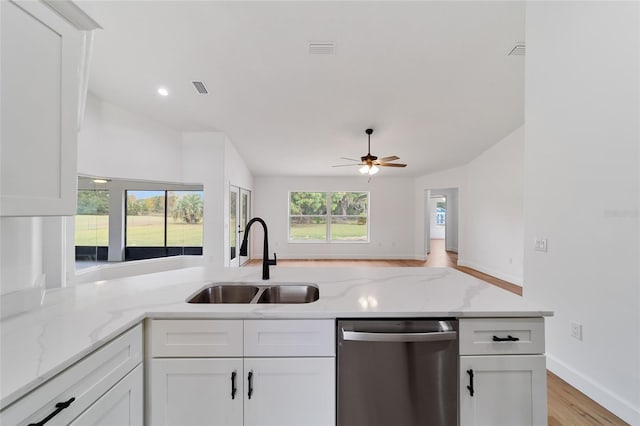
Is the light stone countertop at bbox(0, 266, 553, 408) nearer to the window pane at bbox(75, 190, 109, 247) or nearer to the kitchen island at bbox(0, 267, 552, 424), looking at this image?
the kitchen island at bbox(0, 267, 552, 424)

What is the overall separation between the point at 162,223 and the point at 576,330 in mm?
5421

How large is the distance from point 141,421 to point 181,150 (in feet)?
15.1

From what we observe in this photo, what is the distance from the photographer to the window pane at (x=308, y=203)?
7715mm

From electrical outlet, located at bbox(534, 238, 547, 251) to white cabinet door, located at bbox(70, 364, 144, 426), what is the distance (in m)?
2.94

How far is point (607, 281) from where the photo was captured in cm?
186

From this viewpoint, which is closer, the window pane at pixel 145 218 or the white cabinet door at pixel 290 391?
the white cabinet door at pixel 290 391

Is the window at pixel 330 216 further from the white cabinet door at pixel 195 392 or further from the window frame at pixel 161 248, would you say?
the white cabinet door at pixel 195 392

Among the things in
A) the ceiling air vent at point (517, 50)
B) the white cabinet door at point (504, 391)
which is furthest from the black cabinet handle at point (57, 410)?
the ceiling air vent at point (517, 50)

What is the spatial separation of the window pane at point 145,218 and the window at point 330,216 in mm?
3582

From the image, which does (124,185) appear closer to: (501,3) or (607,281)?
(501,3)

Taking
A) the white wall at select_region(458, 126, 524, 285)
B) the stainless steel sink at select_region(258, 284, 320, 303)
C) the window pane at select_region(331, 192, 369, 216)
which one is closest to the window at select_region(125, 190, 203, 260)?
the stainless steel sink at select_region(258, 284, 320, 303)

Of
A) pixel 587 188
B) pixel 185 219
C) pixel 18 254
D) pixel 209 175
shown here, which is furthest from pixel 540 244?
pixel 185 219

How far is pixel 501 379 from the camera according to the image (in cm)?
119

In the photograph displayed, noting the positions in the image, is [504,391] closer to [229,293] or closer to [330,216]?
[229,293]
